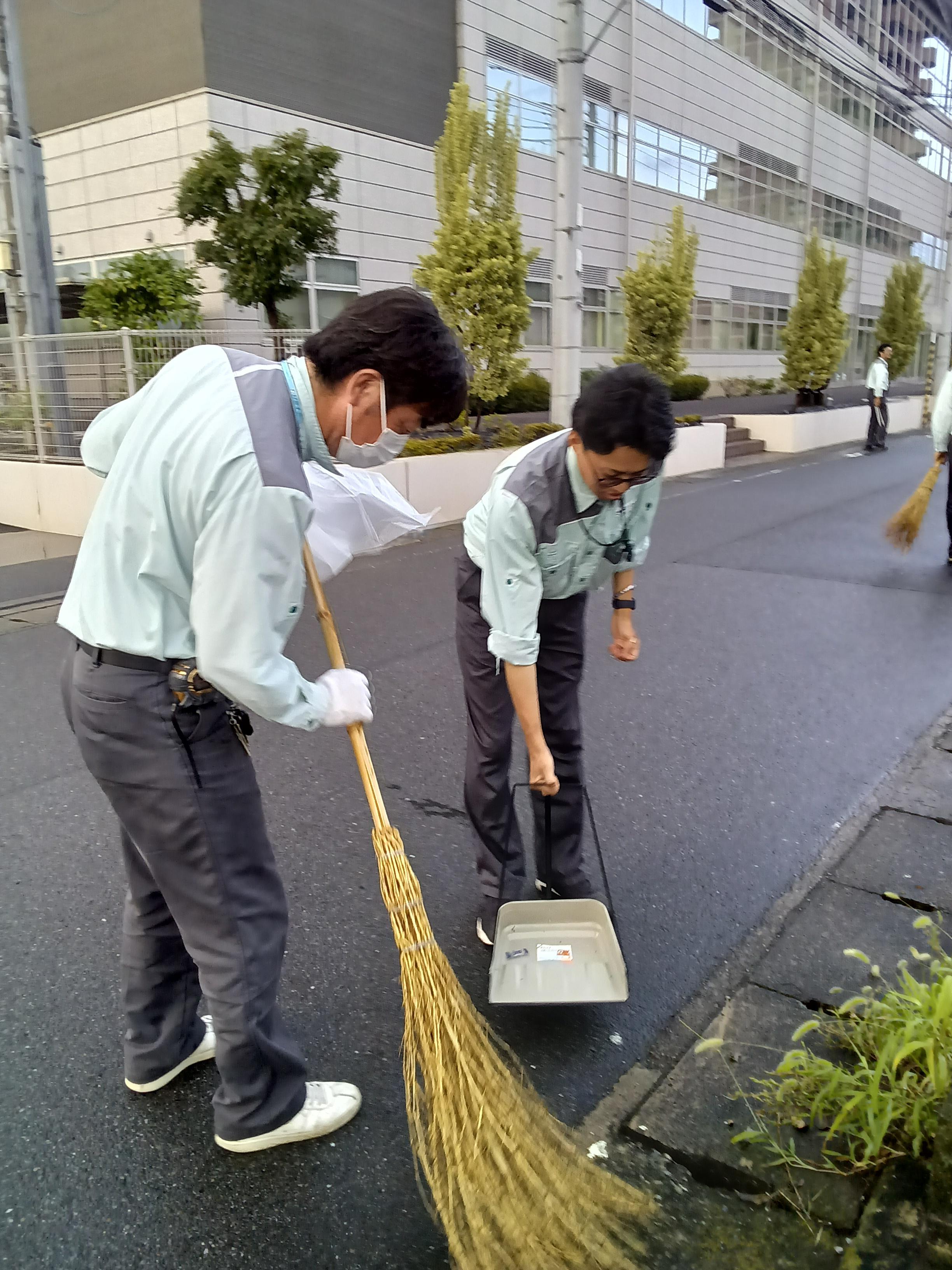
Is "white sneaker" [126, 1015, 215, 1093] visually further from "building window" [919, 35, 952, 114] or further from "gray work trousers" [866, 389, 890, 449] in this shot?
"building window" [919, 35, 952, 114]

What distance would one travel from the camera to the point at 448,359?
1811 mm

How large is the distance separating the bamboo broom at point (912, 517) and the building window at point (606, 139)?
53.3ft

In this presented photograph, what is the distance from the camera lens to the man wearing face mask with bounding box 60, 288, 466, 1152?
1629 mm

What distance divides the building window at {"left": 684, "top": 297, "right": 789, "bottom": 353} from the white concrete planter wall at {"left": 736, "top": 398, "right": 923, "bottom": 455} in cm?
636

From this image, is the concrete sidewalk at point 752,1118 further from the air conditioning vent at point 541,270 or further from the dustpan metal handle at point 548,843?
the air conditioning vent at point 541,270

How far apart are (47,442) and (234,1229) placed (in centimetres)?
946

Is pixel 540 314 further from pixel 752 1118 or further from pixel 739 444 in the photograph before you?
pixel 752 1118

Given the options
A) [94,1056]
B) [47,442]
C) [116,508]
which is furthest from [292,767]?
[47,442]

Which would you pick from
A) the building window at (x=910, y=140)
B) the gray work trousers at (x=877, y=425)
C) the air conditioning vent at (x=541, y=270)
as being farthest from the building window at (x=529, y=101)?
the building window at (x=910, y=140)

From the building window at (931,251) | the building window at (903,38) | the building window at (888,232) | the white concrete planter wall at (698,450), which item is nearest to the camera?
the white concrete planter wall at (698,450)

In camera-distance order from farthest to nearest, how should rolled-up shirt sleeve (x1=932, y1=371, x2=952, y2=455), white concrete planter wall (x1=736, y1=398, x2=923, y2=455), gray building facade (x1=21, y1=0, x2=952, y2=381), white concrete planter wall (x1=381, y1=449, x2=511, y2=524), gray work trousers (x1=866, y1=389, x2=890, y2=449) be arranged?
white concrete planter wall (x1=736, y1=398, x2=923, y2=455), gray work trousers (x1=866, y1=389, x2=890, y2=449), gray building facade (x1=21, y1=0, x2=952, y2=381), white concrete planter wall (x1=381, y1=449, x2=511, y2=524), rolled-up shirt sleeve (x1=932, y1=371, x2=952, y2=455)

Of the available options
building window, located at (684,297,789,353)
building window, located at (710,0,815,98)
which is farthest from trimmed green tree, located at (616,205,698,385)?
building window, located at (710,0,815,98)

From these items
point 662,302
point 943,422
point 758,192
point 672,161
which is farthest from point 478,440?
point 758,192

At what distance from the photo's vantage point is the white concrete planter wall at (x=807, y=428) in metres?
18.3
